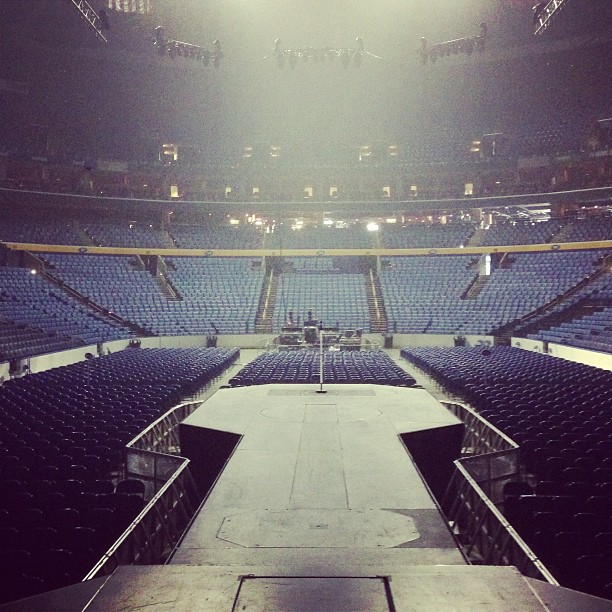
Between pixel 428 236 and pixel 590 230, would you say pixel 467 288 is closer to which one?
pixel 428 236

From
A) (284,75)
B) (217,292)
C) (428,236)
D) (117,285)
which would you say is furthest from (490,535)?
(284,75)

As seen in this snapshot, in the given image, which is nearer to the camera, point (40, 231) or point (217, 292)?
point (40, 231)

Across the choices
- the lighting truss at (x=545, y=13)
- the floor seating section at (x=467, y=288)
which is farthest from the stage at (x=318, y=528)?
the lighting truss at (x=545, y=13)

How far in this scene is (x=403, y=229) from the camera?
46.4m

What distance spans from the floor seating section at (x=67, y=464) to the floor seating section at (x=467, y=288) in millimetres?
21172

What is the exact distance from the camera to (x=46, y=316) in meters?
29.1

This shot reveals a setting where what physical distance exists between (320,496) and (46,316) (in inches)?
1031

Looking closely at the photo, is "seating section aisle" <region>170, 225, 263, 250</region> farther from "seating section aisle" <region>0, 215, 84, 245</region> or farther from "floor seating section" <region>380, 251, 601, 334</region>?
"floor seating section" <region>380, 251, 601, 334</region>

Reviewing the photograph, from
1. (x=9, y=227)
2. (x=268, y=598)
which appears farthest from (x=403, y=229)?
(x=268, y=598)

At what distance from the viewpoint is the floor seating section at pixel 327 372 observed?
56.6 feet

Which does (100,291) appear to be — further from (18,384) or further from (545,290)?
(545,290)

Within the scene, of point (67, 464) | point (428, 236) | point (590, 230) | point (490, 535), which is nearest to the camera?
point (490, 535)

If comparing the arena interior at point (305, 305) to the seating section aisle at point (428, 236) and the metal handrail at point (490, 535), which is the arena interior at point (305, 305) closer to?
the metal handrail at point (490, 535)

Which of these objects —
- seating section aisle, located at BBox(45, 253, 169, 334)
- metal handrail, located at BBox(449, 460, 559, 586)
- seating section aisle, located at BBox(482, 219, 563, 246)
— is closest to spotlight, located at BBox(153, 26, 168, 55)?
seating section aisle, located at BBox(45, 253, 169, 334)
